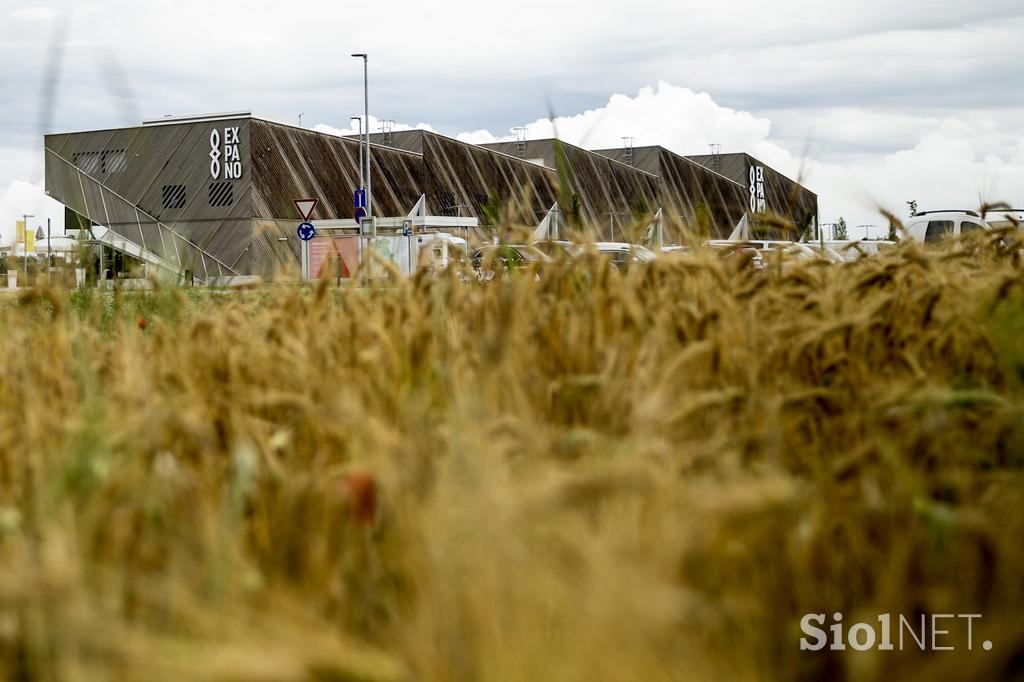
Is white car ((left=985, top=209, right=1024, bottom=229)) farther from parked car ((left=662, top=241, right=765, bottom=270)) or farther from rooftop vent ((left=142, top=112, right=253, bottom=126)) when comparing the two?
rooftop vent ((left=142, top=112, right=253, bottom=126))

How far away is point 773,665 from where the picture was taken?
1834 millimetres

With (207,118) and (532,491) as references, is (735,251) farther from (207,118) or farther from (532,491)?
(207,118)

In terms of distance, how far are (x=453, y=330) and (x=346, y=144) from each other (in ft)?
167

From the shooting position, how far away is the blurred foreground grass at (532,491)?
4.93ft

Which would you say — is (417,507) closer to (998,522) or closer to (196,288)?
(998,522)

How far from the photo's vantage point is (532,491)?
4.69 feet

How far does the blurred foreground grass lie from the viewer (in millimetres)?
1503

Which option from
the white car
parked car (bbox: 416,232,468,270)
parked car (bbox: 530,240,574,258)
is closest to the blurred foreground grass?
parked car (bbox: 530,240,574,258)

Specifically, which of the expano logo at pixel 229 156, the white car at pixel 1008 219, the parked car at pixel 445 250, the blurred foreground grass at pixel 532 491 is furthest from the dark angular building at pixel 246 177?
the blurred foreground grass at pixel 532 491

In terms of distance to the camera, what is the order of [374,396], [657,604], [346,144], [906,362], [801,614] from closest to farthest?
[657,604]
[801,614]
[374,396]
[906,362]
[346,144]

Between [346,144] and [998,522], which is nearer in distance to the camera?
[998,522]

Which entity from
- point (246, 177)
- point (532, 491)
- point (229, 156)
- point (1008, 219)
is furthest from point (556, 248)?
point (229, 156)

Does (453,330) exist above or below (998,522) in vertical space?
above

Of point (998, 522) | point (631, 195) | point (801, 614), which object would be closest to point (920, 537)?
point (998, 522)
